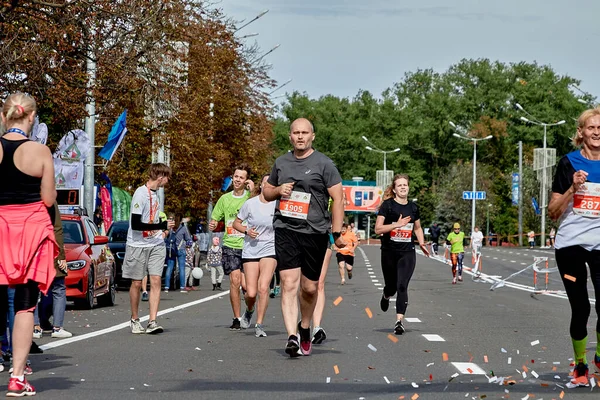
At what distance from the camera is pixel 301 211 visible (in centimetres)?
1040

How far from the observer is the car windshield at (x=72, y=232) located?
19.6 metres

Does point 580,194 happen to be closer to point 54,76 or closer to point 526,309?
point 526,309

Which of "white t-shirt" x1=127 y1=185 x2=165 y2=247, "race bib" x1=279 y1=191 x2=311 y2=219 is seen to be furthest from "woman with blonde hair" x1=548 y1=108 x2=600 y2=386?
"white t-shirt" x1=127 y1=185 x2=165 y2=247

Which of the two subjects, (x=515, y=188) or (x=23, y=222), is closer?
(x=23, y=222)

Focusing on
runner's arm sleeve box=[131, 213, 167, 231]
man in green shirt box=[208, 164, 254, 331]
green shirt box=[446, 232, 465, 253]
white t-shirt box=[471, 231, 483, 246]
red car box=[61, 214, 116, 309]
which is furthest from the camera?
white t-shirt box=[471, 231, 483, 246]

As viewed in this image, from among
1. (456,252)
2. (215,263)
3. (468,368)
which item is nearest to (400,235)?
(468,368)

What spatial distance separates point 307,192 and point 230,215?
14.0 ft

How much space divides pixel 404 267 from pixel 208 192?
94.5 ft

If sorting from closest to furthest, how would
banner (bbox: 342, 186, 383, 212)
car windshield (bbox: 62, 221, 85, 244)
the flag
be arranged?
car windshield (bbox: 62, 221, 85, 244)
the flag
banner (bbox: 342, 186, 383, 212)

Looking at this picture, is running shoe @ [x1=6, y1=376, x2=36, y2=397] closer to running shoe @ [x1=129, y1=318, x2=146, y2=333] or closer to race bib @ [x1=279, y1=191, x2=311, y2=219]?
race bib @ [x1=279, y1=191, x2=311, y2=219]

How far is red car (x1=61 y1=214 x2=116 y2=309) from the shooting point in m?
18.6

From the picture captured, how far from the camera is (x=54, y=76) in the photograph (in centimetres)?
2259

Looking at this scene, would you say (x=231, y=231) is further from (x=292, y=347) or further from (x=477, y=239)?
(x=477, y=239)

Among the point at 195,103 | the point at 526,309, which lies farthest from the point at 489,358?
the point at 195,103
